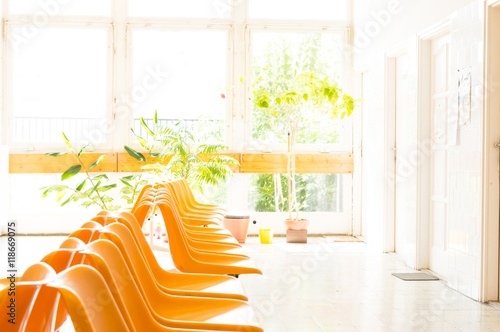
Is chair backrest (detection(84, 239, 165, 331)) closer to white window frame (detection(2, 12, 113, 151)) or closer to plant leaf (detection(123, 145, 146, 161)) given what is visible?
plant leaf (detection(123, 145, 146, 161))

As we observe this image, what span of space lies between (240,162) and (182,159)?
992 mm

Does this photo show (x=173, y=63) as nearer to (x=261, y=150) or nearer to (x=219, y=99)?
(x=219, y=99)

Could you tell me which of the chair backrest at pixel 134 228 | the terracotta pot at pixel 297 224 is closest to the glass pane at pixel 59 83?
the terracotta pot at pixel 297 224

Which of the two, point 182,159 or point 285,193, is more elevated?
point 182,159

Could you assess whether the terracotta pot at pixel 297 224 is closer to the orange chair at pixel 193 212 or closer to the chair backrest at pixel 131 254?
the orange chair at pixel 193 212

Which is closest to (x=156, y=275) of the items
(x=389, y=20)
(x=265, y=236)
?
(x=265, y=236)

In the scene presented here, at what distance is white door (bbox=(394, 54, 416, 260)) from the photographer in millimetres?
6207

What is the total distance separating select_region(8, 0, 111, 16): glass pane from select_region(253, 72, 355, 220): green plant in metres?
2.19

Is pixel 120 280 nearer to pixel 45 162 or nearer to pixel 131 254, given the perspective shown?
pixel 131 254

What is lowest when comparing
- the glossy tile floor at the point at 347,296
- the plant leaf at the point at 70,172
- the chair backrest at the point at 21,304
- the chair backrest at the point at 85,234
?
the glossy tile floor at the point at 347,296

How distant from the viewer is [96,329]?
130cm

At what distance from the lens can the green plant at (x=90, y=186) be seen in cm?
735

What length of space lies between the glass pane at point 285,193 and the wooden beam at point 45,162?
1956 millimetres

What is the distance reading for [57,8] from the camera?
26.7ft
